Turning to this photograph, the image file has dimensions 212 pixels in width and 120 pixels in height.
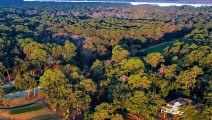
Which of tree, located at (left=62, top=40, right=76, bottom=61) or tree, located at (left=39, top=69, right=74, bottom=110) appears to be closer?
tree, located at (left=39, top=69, right=74, bottom=110)

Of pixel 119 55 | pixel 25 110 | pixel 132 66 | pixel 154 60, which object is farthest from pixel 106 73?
pixel 25 110

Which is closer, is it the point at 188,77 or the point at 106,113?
the point at 106,113

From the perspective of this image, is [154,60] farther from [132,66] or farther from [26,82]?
[26,82]

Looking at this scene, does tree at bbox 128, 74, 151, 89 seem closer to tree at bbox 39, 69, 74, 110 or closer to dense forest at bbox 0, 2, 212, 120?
dense forest at bbox 0, 2, 212, 120

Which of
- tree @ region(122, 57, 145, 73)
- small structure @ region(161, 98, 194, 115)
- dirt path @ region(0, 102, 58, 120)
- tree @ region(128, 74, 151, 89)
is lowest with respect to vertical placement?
dirt path @ region(0, 102, 58, 120)

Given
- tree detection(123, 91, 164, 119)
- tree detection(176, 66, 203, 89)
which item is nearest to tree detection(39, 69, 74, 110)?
tree detection(123, 91, 164, 119)

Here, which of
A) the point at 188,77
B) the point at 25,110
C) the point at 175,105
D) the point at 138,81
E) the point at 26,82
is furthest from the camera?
the point at 26,82

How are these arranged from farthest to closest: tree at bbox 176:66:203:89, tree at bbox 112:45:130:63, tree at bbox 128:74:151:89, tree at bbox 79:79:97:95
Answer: tree at bbox 112:45:130:63 < tree at bbox 176:66:203:89 < tree at bbox 128:74:151:89 < tree at bbox 79:79:97:95

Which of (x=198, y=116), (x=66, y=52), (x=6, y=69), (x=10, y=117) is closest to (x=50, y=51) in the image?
(x=66, y=52)

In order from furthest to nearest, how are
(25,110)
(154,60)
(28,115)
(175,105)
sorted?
1. (154,60)
2. (25,110)
3. (28,115)
4. (175,105)

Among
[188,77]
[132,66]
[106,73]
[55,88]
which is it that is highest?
[132,66]

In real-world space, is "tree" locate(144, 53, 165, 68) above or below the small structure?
above

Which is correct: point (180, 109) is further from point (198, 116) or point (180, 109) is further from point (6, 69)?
point (6, 69)
